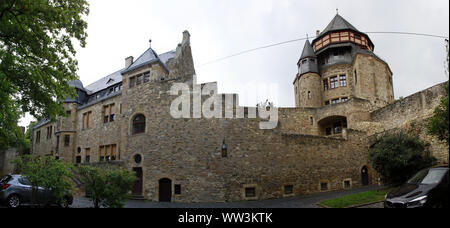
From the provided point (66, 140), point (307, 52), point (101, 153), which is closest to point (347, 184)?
point (101, 153)

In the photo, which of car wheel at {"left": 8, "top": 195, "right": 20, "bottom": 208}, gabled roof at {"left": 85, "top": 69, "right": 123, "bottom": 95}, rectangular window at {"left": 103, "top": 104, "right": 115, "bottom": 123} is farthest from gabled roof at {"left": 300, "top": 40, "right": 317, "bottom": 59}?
car wheel at {"left": 8, "top": 195, "right": 20, "bottom": 208}

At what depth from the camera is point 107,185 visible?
8.78 metres

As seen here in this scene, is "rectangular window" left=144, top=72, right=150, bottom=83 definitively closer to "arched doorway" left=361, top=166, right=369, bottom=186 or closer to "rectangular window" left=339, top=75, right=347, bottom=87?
"arched doorway" left=361, top=166, right=369, bottom=186

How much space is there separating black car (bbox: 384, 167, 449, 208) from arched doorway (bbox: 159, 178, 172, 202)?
1168 cm

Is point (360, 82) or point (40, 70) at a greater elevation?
point (360, 82)

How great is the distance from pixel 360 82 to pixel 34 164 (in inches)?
1194

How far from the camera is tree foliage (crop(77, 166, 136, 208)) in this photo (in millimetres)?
8656

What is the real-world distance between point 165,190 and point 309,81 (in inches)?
936

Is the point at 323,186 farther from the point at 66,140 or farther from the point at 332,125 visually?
the point at 66,140

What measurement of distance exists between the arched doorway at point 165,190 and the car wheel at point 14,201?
713cm
